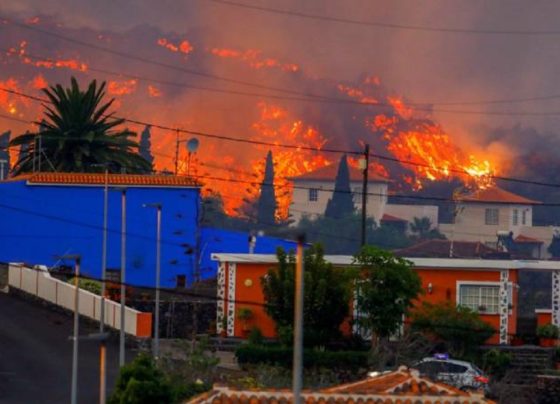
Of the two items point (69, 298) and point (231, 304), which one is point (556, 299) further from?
point (69, 298)

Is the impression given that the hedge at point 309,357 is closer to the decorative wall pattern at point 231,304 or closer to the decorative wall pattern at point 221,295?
the decorative wall pattern at point 231,304

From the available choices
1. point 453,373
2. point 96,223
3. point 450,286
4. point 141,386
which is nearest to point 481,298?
point 450,286

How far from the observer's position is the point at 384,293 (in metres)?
65.4

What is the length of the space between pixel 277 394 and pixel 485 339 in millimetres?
29851

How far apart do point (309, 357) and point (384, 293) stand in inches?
205

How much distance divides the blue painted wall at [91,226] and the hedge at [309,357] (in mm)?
23711

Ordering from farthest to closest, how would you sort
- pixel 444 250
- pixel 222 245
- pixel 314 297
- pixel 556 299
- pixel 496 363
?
pixel 444 250 → pixel 222 245 → pixel 556 299 → pixel 314 297 → pixel 496 363

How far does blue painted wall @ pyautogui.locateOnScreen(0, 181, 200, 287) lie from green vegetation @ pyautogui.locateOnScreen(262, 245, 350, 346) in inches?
809

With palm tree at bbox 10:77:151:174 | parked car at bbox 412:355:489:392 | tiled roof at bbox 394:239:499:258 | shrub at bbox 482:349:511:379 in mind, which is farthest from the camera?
tiled roof at bbox 394:239:499:258

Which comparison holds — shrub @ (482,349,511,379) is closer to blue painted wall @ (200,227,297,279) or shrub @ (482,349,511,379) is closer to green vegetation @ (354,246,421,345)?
green vegetation @ (354,246,421,345)

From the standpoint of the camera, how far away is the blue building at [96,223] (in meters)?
85.9

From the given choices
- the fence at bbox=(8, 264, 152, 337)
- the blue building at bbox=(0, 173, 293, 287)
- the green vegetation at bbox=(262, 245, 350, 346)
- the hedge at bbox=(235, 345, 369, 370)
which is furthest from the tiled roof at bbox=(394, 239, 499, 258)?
the hedge at bbox=(235, 345, 369, 370)

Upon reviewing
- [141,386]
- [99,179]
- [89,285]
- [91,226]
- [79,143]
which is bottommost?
[141,386]

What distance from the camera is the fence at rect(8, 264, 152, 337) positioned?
67.6 m
